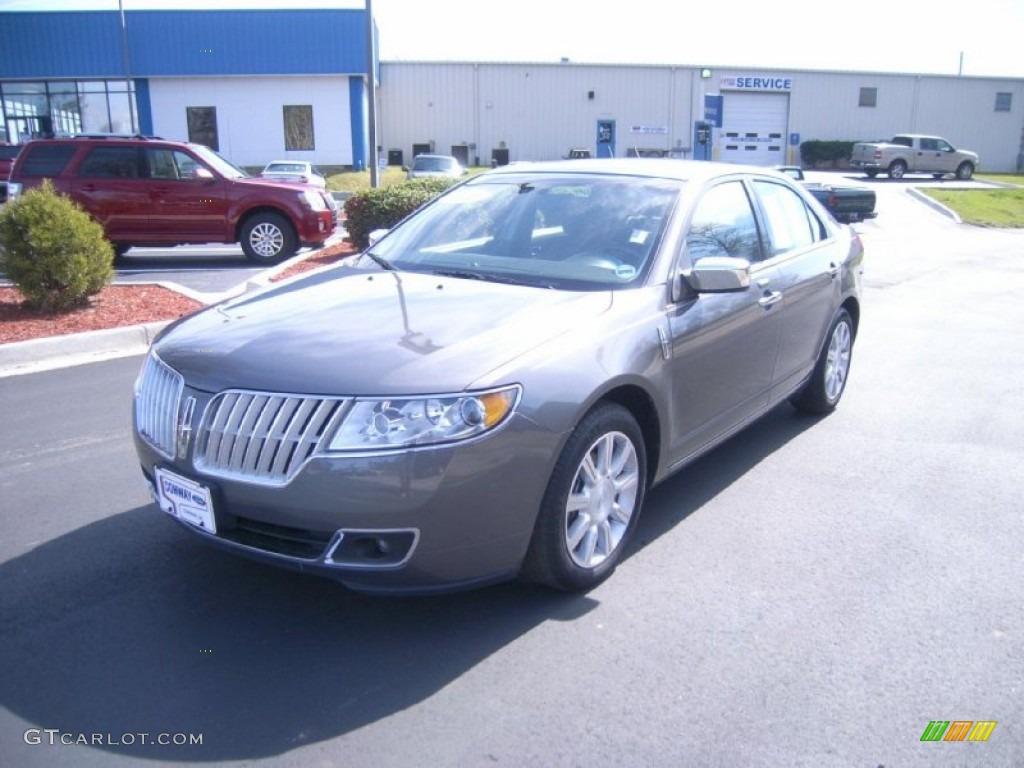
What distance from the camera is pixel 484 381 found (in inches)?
123

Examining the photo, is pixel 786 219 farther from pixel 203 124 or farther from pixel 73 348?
pixel 203 124

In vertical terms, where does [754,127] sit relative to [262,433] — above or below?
above

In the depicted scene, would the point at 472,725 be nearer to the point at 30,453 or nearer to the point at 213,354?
the point at 213,354

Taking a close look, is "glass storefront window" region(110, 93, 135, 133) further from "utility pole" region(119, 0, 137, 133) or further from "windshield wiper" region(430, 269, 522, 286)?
"windshield wiper" region(430, 269, 522, 286)

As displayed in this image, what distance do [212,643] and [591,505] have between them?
151cm

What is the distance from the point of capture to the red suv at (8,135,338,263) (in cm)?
1304

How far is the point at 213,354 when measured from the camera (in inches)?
134

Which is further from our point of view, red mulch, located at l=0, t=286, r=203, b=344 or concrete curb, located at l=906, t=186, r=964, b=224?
concrete curb, located at l=906, t=186, r=964, b=224

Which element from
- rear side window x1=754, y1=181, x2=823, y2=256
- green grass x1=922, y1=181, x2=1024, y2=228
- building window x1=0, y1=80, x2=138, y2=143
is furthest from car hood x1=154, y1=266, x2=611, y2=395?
building window x1=0, y1=80, x2=138, y2=143

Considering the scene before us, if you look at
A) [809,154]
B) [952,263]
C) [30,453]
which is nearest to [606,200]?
[30,453]

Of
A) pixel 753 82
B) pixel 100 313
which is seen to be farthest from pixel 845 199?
pixel 753 82

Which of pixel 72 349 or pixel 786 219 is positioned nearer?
pixel 786 219

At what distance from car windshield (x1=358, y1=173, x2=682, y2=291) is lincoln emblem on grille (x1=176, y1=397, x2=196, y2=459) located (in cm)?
146

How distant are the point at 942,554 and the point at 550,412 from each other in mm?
2135
